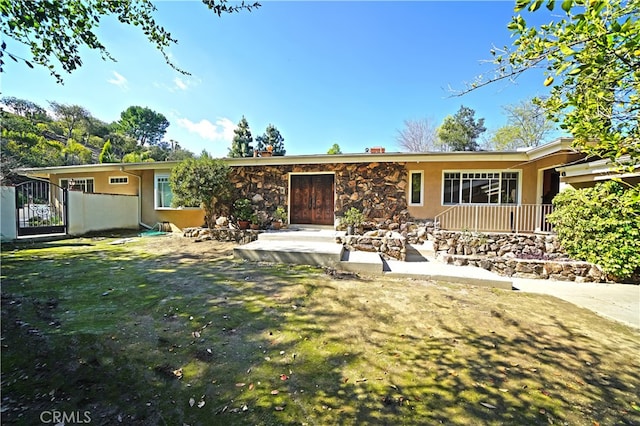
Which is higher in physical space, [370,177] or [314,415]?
[370,177]

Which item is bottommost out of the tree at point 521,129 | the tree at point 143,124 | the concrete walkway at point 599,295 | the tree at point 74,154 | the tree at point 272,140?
the concrete walkway at point 599,295

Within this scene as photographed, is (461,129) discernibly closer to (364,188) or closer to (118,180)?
(364,188)

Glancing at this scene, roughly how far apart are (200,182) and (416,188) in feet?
25.1

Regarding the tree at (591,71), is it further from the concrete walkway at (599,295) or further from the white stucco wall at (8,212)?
the white stucco wall at (8,212)

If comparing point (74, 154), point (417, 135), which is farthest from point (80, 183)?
point (417, 135)

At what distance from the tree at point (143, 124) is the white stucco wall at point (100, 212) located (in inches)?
1287

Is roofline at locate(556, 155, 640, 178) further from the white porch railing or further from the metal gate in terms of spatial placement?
the metal gate

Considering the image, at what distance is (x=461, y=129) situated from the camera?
20828mm

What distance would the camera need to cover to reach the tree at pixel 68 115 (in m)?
27.5

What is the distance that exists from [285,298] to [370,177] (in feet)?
21.4

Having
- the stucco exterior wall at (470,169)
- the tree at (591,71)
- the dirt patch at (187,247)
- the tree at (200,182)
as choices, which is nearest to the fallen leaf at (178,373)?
the tree at (591,71)

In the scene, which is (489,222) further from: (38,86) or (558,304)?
(38,86)

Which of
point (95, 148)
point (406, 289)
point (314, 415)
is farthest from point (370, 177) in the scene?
point (95, 148)

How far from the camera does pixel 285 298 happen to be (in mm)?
3949
